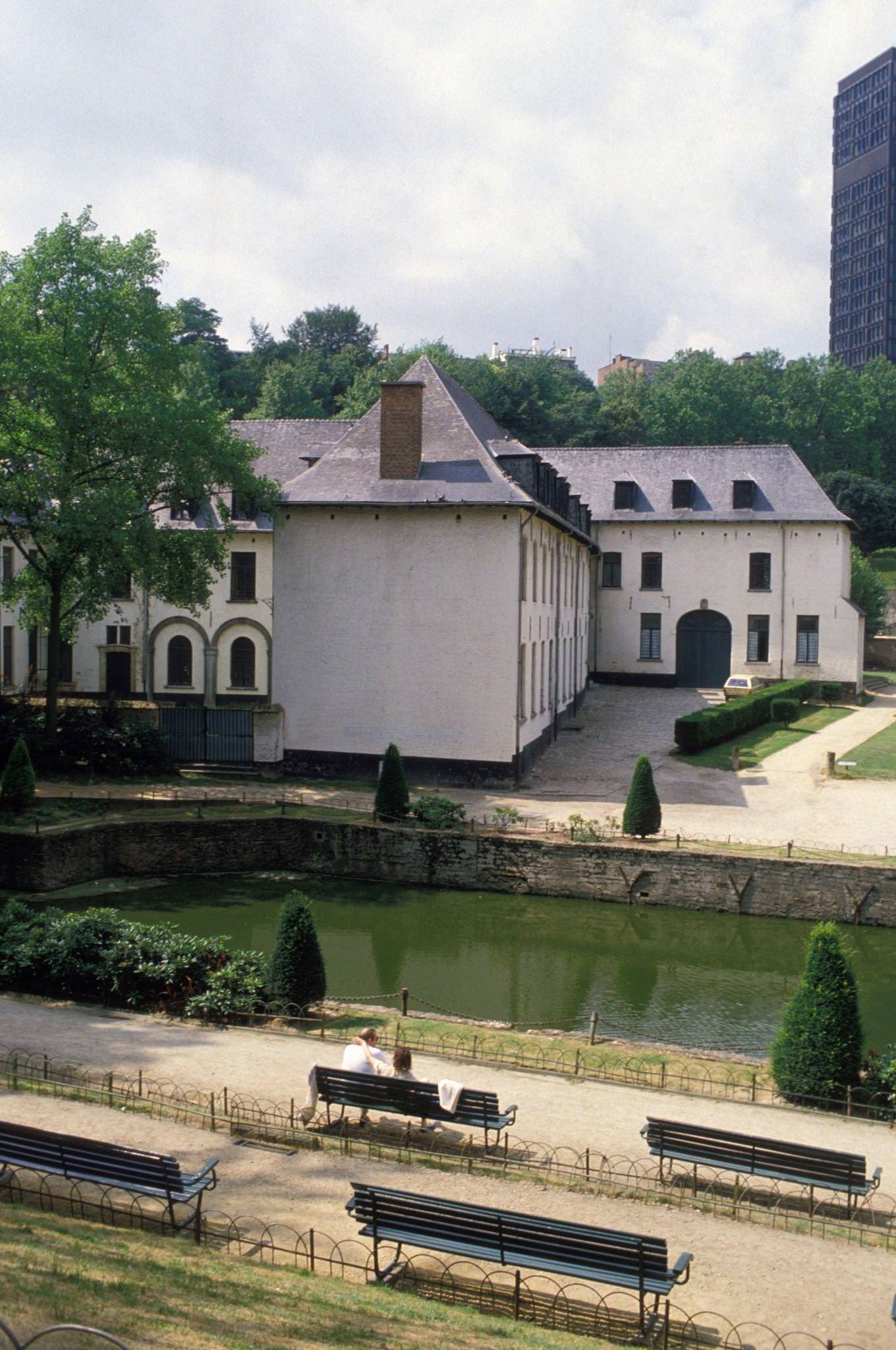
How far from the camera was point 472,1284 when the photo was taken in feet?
25.9

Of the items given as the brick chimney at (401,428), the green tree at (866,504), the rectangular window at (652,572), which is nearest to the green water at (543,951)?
the brick chimney at (401,428)

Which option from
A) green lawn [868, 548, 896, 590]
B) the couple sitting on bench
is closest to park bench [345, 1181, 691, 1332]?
the couple sitting on bench

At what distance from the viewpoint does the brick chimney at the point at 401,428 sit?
94.6 ft

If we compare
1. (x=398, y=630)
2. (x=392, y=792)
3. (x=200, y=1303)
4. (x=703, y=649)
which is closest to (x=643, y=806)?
(x=392, y=792)

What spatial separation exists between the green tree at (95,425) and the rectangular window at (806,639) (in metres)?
23.9

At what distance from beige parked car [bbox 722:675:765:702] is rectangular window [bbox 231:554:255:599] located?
1652 cm

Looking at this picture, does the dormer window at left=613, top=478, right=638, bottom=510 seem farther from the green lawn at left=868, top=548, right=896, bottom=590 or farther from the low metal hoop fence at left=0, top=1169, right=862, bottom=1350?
the low metal hoop fence at left=0, top=1169, right=862, bottom=1350

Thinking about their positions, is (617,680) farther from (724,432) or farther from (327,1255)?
(327,1255)

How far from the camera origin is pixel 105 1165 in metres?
8.55

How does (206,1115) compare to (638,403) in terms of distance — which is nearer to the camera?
(206,1115)

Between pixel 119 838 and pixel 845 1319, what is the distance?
18462 mm

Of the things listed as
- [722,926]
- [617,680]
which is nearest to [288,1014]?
[722,926]

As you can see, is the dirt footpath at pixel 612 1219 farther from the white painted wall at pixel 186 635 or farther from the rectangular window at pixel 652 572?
the rectangular window at pixel 652 572

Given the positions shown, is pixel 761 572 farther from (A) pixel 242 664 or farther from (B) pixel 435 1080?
(B) pixel 435 1080
